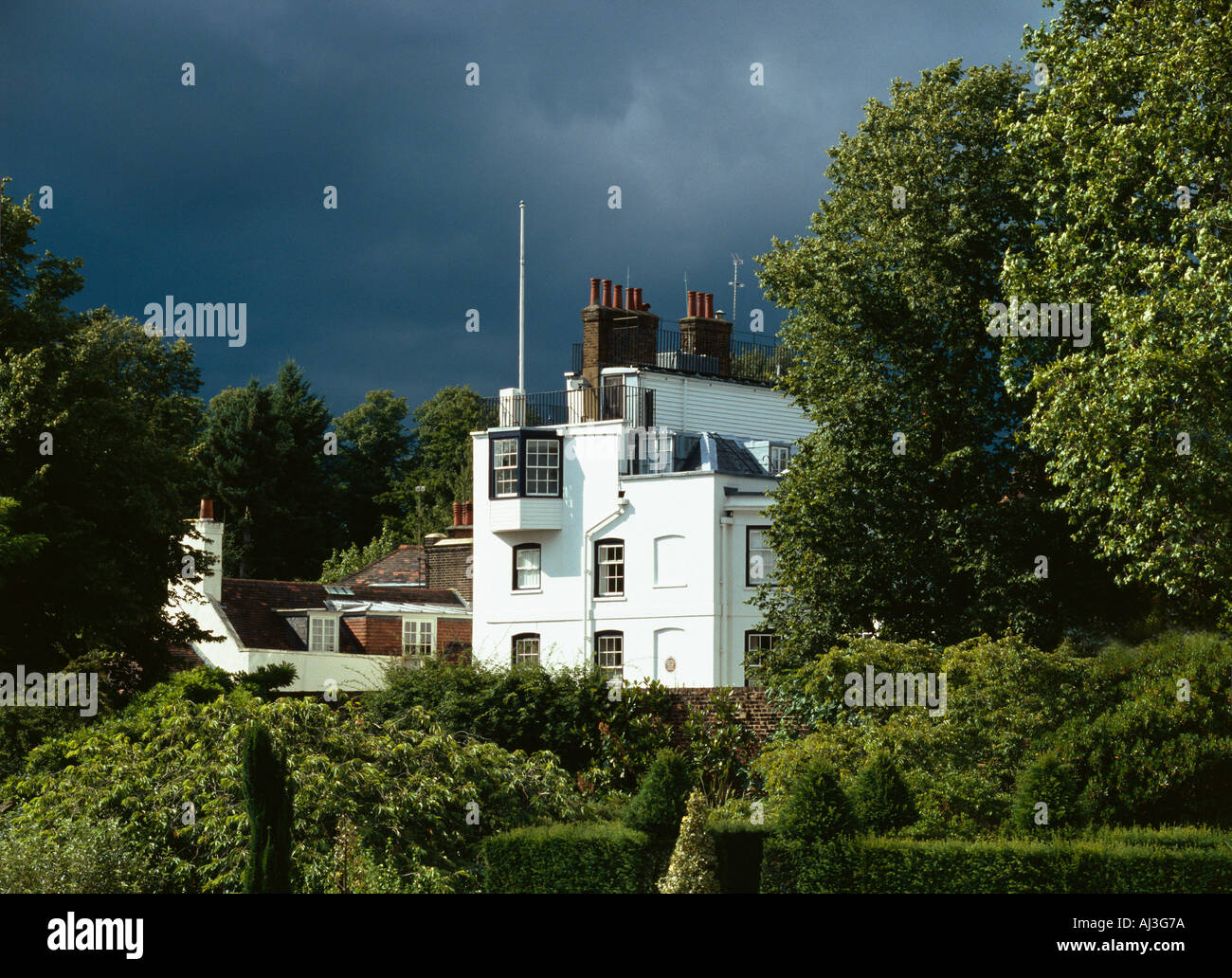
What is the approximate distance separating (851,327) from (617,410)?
20.5 meters

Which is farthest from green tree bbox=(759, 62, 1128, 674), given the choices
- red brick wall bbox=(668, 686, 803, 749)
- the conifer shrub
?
the conifer shrub

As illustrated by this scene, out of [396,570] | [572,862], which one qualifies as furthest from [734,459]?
[572,862]

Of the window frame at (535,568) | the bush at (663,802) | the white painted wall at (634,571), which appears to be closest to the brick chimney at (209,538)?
the white painted wall at (634,571)

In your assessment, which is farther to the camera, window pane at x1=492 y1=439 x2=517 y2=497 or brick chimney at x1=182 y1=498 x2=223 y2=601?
window pane at x1=492 y1=439 x2=517 y2=497

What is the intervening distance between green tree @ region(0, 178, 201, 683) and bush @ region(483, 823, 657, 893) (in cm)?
1401

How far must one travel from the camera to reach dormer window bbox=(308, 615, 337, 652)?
5028 centimetres

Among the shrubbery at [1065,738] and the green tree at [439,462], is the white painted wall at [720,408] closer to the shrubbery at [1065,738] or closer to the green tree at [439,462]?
the green tree at [439,462]

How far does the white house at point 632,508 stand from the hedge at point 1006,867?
27.6 meters

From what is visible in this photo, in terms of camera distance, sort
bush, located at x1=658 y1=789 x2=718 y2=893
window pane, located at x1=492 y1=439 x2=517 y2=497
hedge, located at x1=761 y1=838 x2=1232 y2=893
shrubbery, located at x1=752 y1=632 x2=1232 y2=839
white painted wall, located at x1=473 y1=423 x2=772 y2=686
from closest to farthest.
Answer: hedge, located at x1=761 y1=838 x2=1232 y2=893
bush, located at x1=658 y1=789 x2=718 y2=893
shrubbery, located at x1=752 y1=632 x2=1232 y2=839
white painted wall, located at x1=473 y1=423 x2=772 y2=686
window pane, located at x1=492 y1=439 x2=517 y2=497

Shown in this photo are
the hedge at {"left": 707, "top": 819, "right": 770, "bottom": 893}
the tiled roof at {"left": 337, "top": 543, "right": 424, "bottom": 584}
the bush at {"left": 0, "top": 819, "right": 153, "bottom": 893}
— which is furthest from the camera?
the tiled roof at {"left": 337, "top": 543, "right": 424, "bottom": 584}

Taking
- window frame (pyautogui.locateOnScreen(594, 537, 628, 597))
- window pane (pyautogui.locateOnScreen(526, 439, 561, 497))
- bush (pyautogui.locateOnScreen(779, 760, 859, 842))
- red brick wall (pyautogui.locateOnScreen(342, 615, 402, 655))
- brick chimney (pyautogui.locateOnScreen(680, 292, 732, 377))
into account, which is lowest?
bush (pyautogui.locateOnScreen(779, 760, 859, 842))

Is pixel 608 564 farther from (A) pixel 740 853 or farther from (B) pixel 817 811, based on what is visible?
(B) pixel 817 811

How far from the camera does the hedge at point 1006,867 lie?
18094 mm

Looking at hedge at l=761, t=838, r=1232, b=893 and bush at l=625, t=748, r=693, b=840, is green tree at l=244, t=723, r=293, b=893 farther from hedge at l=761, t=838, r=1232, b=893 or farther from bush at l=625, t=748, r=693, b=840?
hedge at l=761, t=838, r=1232, b=893
